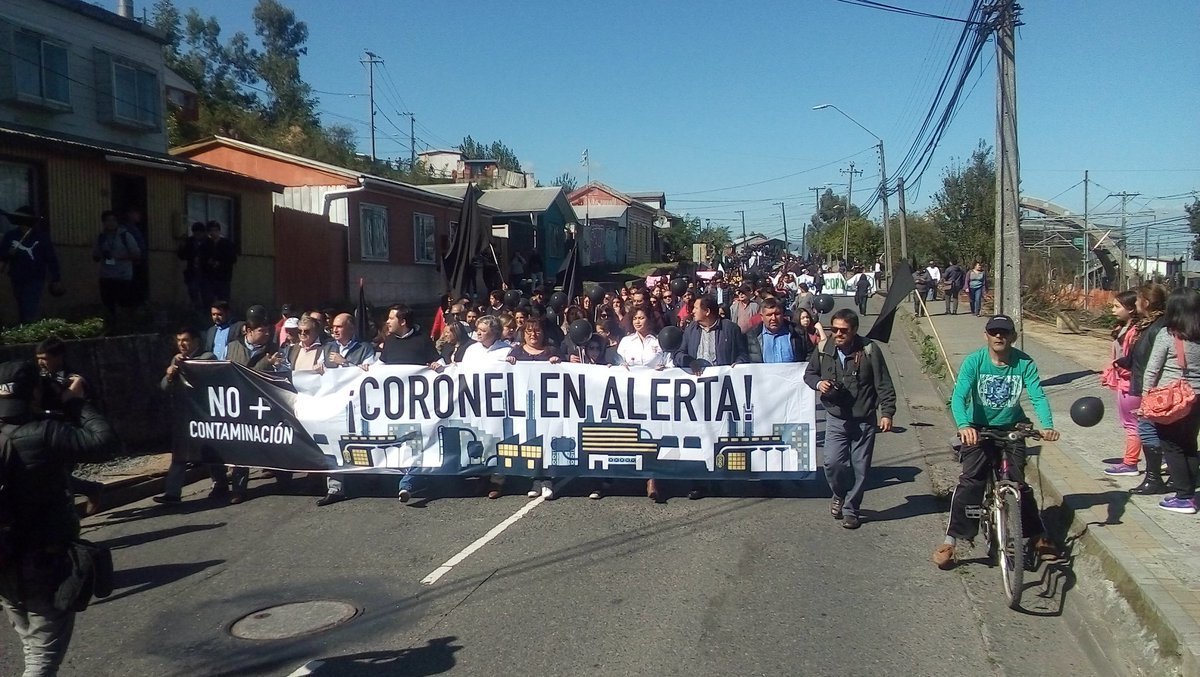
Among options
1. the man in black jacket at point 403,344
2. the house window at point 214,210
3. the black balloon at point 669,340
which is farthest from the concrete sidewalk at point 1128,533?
the house window at point 214,210

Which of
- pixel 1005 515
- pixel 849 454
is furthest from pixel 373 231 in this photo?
pixel 1005 515

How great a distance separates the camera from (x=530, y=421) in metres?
8.55

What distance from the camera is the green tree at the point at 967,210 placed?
37.2 m

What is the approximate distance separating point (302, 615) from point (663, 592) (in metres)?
2.21

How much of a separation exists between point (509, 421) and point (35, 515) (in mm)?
4807

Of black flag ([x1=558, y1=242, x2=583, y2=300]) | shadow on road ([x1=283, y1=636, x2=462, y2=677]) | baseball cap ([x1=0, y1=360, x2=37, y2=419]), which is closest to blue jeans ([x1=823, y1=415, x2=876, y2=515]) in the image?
shadow on road ([x1=283, y1=636, x2=462, y2=677])

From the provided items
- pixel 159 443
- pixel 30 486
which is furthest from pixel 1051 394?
pixel 30 486

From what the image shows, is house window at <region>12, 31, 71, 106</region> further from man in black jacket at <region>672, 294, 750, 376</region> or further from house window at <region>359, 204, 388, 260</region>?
man in black jacket at <region>672, 294, 750, 376</region>

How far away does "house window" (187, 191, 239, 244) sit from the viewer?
17141 mm

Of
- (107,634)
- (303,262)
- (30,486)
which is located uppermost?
(303,262)

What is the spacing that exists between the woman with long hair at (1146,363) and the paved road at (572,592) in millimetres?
1616

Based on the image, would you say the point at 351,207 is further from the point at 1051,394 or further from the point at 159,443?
the point at 1051,394

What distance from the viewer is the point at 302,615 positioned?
5727 millimetres

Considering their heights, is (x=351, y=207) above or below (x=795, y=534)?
above
